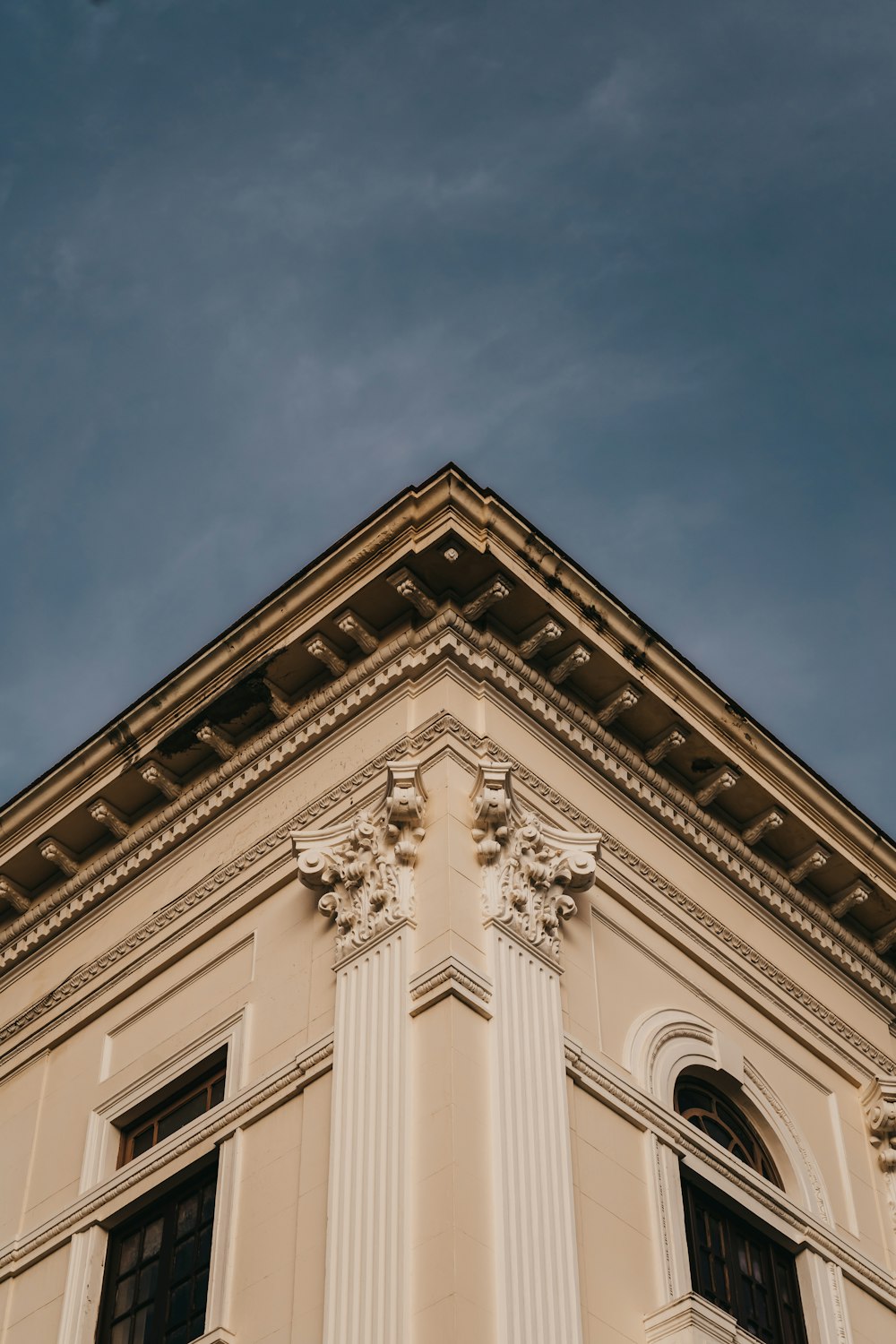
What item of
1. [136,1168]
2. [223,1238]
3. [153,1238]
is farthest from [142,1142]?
[223,1238]

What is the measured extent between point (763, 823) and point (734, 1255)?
206 inches

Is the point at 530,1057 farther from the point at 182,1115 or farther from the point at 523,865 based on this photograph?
the point at 182,1115

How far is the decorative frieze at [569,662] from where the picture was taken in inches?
728

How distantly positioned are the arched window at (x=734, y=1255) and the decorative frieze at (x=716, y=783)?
3398 mm

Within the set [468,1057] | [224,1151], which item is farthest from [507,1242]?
[224,1151]

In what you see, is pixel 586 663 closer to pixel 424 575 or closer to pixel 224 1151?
pixel 424 575

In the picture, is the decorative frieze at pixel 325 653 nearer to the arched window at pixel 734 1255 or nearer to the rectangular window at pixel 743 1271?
the arched window at pixel 734 1255

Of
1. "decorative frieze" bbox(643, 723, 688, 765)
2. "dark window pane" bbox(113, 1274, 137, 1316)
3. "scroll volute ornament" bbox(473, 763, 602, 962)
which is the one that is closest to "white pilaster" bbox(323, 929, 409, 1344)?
"scroll volute ornament" bbox(473, 763, 602, 962)

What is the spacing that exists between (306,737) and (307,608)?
1226 millimetres

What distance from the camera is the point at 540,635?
1830 centimetres

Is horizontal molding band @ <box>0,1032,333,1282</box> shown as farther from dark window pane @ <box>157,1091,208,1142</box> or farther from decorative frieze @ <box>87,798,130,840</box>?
decorative frieze @ <box>87,798,130,840</box>

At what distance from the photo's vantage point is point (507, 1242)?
508 inches

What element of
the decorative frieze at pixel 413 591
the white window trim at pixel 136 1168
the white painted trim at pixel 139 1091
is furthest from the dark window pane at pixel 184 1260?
the decorative frieze at pixel 413 591

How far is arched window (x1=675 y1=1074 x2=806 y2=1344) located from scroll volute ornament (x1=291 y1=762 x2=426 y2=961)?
10.4 ft
